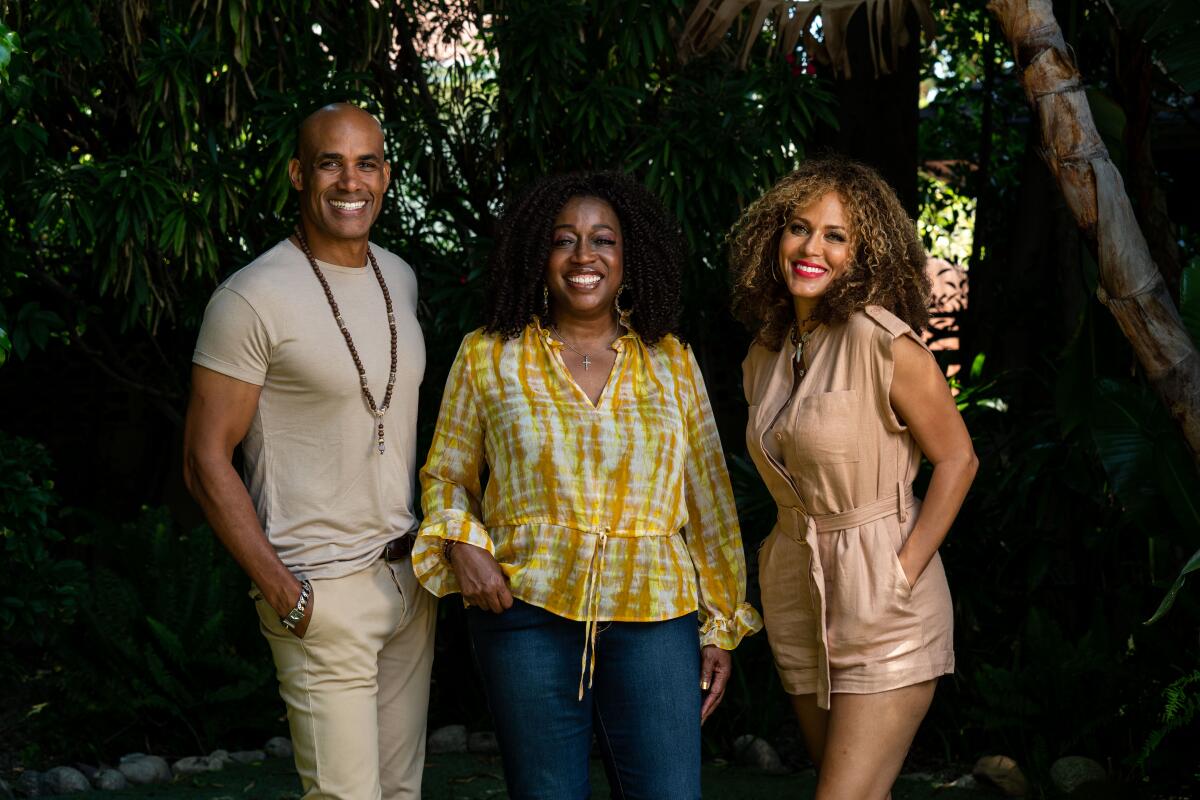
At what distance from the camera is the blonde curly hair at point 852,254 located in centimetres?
322

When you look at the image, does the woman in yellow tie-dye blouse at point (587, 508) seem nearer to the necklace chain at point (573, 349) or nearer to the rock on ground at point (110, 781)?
the necklace chain at point (573, 349)

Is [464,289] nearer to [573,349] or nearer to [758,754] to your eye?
[573,349]

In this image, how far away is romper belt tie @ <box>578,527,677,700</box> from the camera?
3021mm

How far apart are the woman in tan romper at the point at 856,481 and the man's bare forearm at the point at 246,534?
1145mm

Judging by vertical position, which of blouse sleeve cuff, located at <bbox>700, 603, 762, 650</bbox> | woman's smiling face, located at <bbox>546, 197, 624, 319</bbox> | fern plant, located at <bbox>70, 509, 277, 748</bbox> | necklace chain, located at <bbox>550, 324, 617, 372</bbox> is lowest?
fern plant, located at <bbox>70, 509, 277, 748</bbox>

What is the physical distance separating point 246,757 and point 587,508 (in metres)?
3.46

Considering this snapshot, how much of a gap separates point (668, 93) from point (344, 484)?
2.86 metres

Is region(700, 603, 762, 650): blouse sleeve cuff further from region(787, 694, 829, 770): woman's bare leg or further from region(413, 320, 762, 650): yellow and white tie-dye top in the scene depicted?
region(787, 694, 829, 770): woman's bare leg

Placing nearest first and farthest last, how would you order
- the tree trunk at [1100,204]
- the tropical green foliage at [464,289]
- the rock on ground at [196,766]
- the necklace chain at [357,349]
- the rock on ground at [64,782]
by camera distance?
the necklace chain at [357,349], the tree trunk at [1100,204], the tropical green foliage at [464,289], the rock on ground at [64,782], the rock on ground at [196,766]

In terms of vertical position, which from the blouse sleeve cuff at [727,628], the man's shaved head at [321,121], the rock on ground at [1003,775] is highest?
the man's shaved head at [321,121]

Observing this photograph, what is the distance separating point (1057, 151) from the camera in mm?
3703

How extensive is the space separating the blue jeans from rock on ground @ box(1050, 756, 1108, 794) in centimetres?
230

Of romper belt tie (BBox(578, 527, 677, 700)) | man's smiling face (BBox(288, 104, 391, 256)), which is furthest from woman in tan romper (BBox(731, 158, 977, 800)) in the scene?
man's smiling face (BBox(288, 104, 391, 256))

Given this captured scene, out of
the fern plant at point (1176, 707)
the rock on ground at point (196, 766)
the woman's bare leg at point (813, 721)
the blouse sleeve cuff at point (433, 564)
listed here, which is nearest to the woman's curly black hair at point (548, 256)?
the blouse sleeve cuff at point (433, 564)
